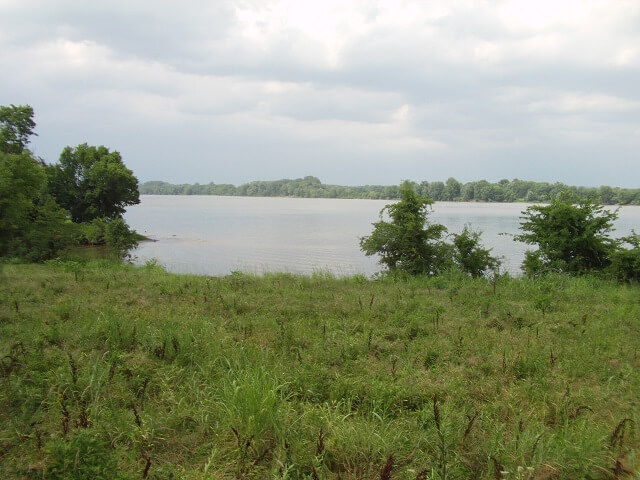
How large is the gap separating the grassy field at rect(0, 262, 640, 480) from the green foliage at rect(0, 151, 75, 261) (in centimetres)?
1020

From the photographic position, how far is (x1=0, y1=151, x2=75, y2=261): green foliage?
18047 millimetres

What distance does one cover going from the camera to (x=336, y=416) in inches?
162

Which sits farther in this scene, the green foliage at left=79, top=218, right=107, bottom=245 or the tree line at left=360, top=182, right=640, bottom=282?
the green foliage at left=79, top=218, right=107, bottom=245

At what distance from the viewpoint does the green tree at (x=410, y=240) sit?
15.7 m

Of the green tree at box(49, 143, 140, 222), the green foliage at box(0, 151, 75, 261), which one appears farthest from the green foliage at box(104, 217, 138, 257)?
the green foliage at box(0, 151, 75, 261)

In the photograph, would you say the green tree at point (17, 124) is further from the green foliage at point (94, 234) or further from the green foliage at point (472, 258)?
the green foliage at point (472, 258)

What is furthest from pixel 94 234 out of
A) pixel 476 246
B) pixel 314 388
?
pixel 314 388

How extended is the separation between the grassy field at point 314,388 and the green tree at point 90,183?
3864 cm

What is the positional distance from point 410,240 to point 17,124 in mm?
37800

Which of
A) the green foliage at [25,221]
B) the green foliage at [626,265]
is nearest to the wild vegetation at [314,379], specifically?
the green foliage at [626,265]

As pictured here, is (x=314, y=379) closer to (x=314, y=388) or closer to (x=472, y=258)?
(x=314, y=388)

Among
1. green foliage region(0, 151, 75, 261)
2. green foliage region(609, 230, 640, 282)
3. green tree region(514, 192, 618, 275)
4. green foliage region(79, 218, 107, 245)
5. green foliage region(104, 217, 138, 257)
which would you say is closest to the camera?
green foliage region(609, 230, 640, 282)

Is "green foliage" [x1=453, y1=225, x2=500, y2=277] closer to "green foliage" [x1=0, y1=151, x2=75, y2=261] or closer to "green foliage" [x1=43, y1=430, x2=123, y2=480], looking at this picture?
"green foliage" [x1=43, y1=430, x2=123, y2=480]

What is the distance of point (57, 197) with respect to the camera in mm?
43406
